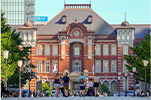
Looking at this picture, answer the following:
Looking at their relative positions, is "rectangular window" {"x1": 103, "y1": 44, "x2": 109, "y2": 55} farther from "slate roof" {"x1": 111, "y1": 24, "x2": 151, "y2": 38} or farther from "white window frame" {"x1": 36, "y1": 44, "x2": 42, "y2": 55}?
"white window frame" {"x1": 36, "y1": 44, "x2": 42, "y2": 55}

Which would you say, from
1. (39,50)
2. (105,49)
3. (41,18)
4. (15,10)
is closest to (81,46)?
(105,49)

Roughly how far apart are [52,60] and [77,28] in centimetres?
729

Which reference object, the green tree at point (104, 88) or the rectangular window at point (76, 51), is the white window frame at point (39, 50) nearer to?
the rectangular window at point (76, 51)

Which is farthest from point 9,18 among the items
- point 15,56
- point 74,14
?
point 15,56

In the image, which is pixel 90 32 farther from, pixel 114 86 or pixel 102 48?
pixel 114 86

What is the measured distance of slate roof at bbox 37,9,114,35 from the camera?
91562mm

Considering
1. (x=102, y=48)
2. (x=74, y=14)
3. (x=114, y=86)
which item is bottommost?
(x=114, y=86)

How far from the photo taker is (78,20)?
92688 millimetres

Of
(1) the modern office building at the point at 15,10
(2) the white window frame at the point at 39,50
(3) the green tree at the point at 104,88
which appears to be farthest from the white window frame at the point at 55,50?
(1) the modern office building at the point at 15,10

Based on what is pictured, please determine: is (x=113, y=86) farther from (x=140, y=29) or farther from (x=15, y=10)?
(x=15, y=10)

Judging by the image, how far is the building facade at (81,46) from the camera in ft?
298

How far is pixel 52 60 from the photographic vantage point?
9256 centimetres

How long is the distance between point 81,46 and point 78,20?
A: 15.1ft

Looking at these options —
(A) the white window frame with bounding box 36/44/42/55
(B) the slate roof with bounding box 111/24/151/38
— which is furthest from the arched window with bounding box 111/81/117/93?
(A) the white window frame with bounding box 36/44/42/55
